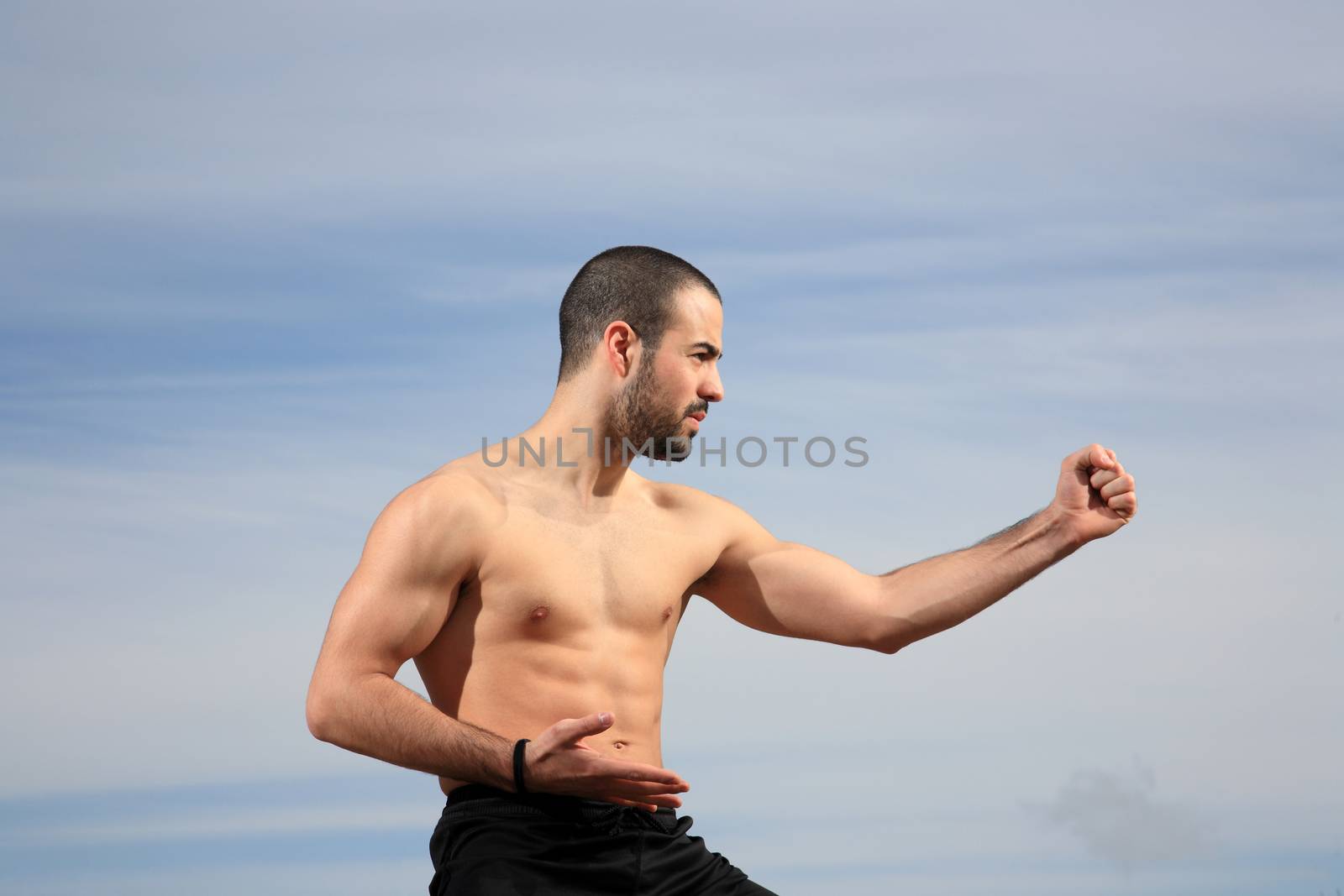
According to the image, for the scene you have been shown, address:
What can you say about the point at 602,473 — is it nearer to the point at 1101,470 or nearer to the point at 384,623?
the point at 384,623

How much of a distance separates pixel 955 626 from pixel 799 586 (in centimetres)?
84

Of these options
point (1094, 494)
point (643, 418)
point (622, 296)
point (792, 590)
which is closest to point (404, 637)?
point (643, 418)

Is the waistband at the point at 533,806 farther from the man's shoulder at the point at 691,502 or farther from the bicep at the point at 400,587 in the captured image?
the man's shoulder at the point at 691,502

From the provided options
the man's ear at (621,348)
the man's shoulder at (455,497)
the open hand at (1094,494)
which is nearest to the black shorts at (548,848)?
the man's shoulder at (455,497)

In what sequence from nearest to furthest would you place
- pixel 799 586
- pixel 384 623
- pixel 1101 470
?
pixel 384 623 → pixel 1101 470 → pixel 799 586

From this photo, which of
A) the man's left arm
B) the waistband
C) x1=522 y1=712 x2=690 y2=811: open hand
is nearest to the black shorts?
the waistband

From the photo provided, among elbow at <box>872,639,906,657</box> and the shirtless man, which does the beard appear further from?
elbow at <box>872,639,906,657</box>

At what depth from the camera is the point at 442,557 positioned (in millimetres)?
7320

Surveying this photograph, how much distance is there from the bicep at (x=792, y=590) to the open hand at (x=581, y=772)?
1824 millimetres

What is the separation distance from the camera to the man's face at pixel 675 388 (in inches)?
311

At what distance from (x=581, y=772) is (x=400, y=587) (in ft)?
4.03

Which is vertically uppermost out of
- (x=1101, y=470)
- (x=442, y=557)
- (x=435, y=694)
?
(x=1101, y=470)

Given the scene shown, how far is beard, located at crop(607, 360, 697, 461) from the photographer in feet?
25.9

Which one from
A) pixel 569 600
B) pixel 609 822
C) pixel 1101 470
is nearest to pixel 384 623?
pixel 569 600
